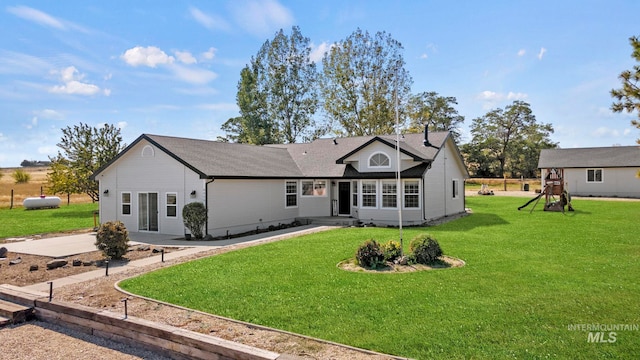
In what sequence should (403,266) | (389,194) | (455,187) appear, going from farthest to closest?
1. (455,187)
2. (389,194)
3. (403,266)

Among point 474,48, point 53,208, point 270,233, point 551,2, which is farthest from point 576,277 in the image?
point 53,208

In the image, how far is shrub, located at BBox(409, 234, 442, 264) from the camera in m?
9.81

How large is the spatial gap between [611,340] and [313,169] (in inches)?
697

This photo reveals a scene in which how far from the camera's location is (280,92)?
138ft

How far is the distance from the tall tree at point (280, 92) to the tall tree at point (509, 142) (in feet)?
109

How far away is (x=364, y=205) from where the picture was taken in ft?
65.8

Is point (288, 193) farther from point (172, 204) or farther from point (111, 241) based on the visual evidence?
point (111, 241)

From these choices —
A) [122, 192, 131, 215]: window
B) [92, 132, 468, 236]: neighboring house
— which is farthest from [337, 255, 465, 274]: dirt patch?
[122, 192, 131, 215]: window

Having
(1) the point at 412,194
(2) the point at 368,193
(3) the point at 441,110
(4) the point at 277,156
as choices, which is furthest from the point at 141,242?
(3) the point at 441,110

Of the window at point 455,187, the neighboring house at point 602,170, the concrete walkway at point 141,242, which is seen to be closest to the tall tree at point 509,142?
the neighboring house at point 602,170

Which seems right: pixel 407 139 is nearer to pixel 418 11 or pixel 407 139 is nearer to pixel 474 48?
pixel 474 48

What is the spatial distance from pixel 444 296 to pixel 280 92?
37232mm

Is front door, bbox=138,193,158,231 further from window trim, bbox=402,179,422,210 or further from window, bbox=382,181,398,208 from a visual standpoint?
window trim, bbox=402,179,422,210

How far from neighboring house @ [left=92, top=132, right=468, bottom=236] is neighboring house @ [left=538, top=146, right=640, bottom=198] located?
801 inches
